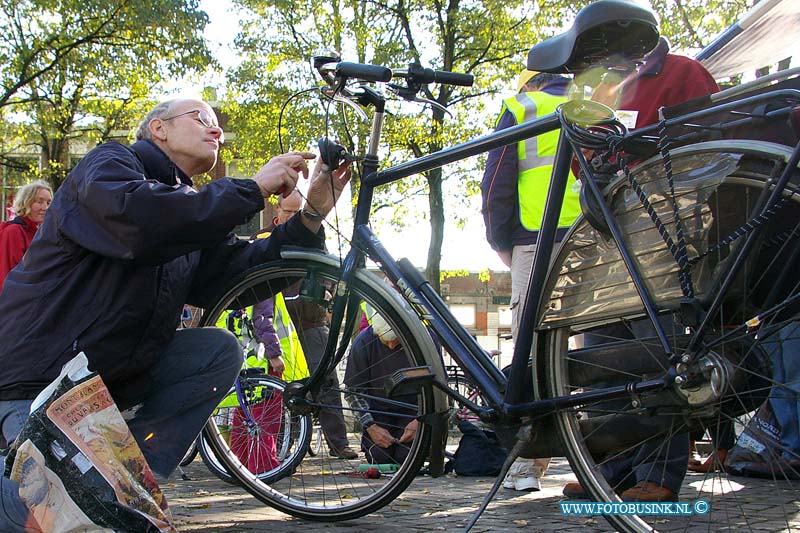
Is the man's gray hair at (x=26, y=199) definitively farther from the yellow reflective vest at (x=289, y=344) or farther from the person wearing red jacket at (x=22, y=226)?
the yellow reflective vest at (x=289, y=344)

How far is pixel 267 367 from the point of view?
4.93 m

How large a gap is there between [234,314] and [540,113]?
1.85m

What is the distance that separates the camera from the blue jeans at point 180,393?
10.6 ft

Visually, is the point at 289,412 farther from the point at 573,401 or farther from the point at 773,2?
the point at 773,2

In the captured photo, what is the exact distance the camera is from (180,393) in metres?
3.31

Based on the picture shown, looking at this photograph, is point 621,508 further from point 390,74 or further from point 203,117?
point 203,117

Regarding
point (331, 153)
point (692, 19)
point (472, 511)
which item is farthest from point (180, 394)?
point (692, 19)

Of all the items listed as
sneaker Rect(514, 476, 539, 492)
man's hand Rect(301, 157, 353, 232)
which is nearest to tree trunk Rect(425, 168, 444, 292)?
sneaker Rect(514, 476, 539, 492)

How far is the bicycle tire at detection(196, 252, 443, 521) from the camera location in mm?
3244

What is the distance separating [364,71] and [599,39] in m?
0.89

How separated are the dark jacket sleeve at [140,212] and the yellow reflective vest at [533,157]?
191cm

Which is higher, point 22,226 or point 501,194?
point 22,226

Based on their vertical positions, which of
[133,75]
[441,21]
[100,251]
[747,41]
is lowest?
[100,251]

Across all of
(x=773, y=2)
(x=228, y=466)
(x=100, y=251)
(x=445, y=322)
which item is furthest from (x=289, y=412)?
(x=773, y=2)
